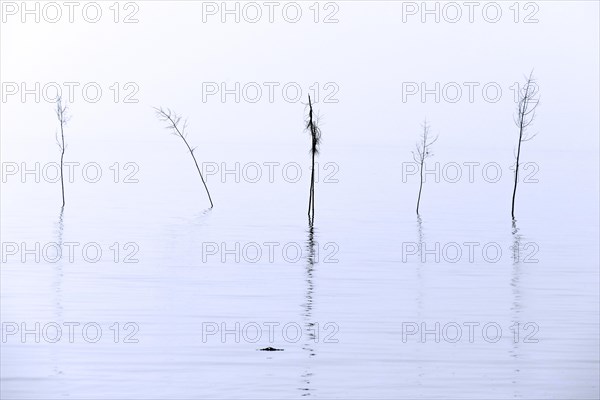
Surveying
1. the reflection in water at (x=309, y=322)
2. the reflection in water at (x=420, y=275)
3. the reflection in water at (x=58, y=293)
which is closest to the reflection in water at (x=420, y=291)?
the reflection in water at (x=420, y=275)

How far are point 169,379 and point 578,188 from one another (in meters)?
133

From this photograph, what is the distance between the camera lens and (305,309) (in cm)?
3812

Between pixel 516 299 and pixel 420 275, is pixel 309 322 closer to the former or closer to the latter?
pixel 516 299

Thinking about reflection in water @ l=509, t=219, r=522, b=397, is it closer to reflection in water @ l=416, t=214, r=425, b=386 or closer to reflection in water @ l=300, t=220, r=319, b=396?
reflection in water @ l=416, t=214, r=425, b=386

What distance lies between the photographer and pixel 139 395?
2280cm

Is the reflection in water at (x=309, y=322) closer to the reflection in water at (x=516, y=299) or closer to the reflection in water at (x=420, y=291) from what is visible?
the reflection in water at (x=420, y=291)

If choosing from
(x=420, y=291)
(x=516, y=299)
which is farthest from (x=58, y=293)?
(x=516, y=299)

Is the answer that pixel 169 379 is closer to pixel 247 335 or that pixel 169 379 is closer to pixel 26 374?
pixel 26 374

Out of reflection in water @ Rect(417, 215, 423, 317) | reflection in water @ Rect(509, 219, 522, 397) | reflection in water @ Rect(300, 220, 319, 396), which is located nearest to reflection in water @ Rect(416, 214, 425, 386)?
reflection in water @ Rect(417, 215, 423, 317)

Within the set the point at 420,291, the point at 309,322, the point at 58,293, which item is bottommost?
the point at 309,322

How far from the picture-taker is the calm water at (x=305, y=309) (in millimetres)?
24688

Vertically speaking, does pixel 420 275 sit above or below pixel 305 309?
above

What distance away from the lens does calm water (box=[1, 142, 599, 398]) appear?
81.0ft

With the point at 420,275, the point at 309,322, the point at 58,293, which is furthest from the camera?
the point at 420,275
